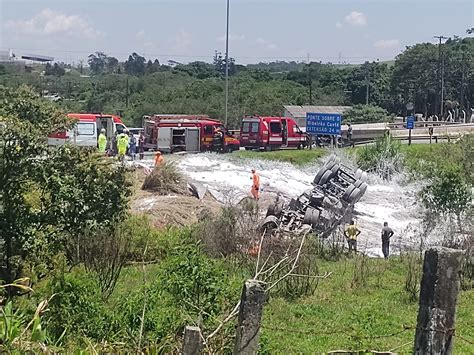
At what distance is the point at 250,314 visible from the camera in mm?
5789

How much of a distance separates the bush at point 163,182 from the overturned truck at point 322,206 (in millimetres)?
3548

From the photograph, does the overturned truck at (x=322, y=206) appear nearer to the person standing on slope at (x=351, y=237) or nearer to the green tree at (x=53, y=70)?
the person standing on slope at (x=351, y=237)

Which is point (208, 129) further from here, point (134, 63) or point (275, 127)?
point (134, 63)

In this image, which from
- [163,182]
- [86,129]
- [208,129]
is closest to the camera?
[163,182]

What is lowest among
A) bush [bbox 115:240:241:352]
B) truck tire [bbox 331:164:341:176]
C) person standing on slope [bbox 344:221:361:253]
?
person standing on slope [bbox 344:221:361:253]

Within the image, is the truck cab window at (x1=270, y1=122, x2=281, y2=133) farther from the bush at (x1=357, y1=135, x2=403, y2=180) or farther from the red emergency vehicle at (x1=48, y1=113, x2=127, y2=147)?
the red emergency vehicle at (x1=48, y1=113, x2=127, y2=147)

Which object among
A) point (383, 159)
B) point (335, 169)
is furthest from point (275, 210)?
point (383, 159)

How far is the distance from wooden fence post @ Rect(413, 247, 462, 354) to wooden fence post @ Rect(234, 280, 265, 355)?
4.20ft

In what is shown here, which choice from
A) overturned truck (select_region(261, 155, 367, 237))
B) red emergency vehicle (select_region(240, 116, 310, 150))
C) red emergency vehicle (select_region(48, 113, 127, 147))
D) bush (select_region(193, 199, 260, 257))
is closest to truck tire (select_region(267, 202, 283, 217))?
overturned truck (select_region(261, 155, 367, 237))

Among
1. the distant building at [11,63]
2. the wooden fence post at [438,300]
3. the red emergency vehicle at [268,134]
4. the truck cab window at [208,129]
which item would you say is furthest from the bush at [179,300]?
the distant building at [11,63]

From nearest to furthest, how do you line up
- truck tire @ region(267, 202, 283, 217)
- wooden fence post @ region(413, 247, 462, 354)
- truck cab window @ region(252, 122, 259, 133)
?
wooden fence post @ region(413, 247, 462, 354) < truck tire @ region(267, 202, 283, 217) < truck cab window @ region(252, 122, 259, 133)

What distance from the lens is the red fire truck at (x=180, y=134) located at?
35250 millimetres

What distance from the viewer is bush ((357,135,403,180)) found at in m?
33.3

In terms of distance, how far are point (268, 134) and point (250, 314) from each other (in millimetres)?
31669
